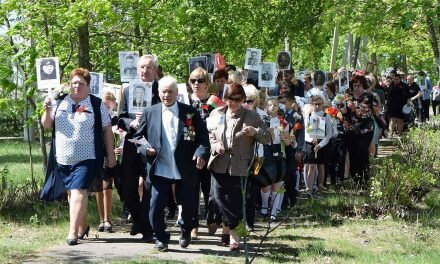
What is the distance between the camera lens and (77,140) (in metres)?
8.60

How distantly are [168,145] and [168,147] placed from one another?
0.8 inches

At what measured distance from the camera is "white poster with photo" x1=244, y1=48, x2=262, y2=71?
13.9 meters

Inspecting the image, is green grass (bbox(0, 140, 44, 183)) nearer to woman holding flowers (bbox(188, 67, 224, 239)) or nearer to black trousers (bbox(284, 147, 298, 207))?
black trousers (bbox(284, 147, 298, 207))

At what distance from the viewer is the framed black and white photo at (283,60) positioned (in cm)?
1680

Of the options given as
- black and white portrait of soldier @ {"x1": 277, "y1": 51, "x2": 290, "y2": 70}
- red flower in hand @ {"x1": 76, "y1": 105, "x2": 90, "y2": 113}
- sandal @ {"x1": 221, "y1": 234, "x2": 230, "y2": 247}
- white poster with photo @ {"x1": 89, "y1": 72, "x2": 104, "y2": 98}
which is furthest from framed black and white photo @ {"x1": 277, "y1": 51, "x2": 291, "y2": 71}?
red flower in hand @ {"x1": 76, "y1": 105, "x2": 90, "y2": 113}

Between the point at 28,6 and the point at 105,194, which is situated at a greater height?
the point at 28,6

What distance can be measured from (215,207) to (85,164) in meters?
1.61

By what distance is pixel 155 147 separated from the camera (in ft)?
28.0

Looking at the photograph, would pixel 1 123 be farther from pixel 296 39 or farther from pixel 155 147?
pixel 155 147

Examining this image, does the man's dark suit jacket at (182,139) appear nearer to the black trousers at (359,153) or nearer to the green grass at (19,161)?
the black trousers at (359,153)

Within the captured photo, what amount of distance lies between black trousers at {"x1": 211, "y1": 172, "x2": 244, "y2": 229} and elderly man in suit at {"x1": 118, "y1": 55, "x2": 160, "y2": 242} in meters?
0.82

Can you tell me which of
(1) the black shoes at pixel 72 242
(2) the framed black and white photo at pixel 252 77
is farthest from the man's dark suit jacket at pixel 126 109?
(2) the framed black and white photo at pixel 252 77

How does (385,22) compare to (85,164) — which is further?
(385,22)

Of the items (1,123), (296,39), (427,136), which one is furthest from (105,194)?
(1,123)
